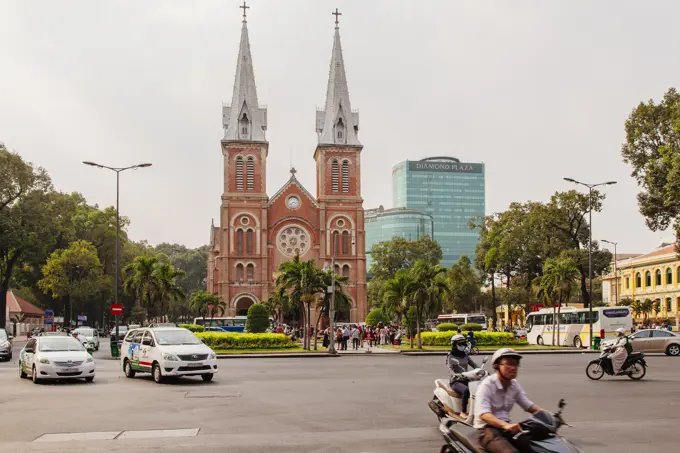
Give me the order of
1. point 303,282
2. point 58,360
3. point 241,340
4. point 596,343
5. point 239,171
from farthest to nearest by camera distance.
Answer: point 239,171
point 596,343
point 303,282
point 241,340
point 58,360

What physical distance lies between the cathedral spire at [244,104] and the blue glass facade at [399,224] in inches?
3807

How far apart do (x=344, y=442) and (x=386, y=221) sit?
17188 cm

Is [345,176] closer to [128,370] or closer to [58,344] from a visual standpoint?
[128,370]

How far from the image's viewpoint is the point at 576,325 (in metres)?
45.4

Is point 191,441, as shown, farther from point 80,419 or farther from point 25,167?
point 25,167

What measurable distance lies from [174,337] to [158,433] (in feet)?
32.6

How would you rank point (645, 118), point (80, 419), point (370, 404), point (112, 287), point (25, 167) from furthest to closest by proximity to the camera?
1. point (112, 287)
2. point (25, 167)
3. point (645, 118)
4. point (370, 404)
5. point (80, 419)

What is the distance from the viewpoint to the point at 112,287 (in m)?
75.1

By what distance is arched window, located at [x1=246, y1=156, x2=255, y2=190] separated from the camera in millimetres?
81750

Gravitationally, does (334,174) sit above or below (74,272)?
above

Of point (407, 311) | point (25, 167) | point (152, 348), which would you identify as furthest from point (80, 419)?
point (25, 167)

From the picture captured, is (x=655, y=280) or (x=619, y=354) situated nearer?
(x=619, y=354)

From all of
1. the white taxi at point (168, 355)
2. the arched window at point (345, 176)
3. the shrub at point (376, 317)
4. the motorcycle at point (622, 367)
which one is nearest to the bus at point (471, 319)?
the shrub at point (376, 317)

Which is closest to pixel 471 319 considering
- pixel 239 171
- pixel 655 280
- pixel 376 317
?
pixel 376 317
